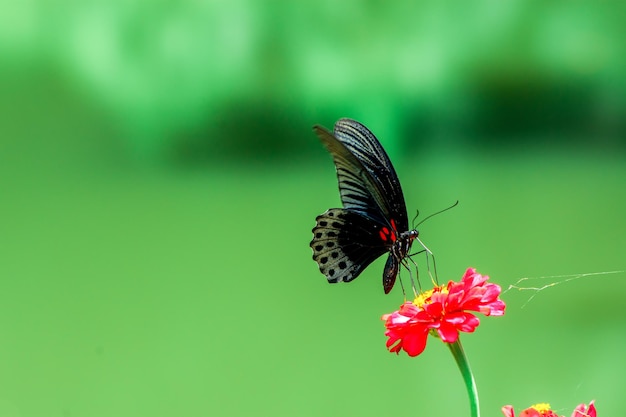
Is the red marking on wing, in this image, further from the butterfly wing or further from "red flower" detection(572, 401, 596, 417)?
"red flower" detection(572, 401, 596, 417)

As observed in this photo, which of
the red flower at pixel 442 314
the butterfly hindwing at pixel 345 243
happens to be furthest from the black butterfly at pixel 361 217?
the red flower at pixel 442 314

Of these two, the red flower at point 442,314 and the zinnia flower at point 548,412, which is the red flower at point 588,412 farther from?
the red flower at point 442,314

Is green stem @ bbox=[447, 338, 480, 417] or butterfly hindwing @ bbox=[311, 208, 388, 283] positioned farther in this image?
butterfly hindwing @ bbox=[311, 208, 388, 283]

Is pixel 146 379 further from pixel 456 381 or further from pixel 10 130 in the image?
pixel 10 130

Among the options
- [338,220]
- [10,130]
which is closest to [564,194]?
[338,220]

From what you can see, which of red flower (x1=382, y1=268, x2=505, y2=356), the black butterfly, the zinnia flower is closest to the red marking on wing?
the black butterfly

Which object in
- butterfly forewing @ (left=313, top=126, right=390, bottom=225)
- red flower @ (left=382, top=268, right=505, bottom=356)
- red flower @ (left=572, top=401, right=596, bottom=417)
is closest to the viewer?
red flower @ (left=572, top=401, right=596, bottom=417)

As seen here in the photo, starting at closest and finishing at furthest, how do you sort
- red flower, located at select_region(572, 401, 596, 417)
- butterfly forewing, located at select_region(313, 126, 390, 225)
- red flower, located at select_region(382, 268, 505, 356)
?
red flower, located at select_region(572, 401, 596, 417) → red flower, located at select_region(382, 268, 505, 356) → butterfly forewing, located at select_region(313, 126, 390, 225)
